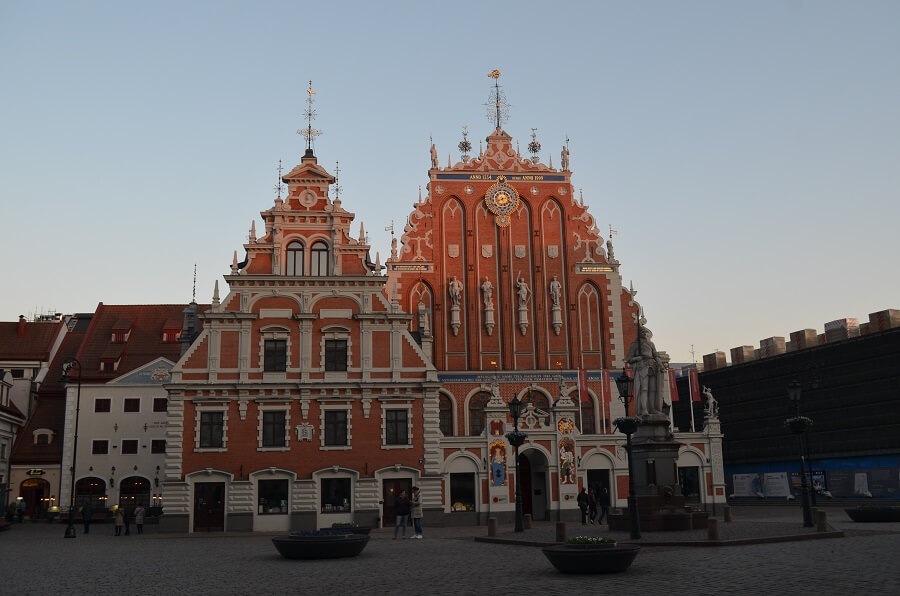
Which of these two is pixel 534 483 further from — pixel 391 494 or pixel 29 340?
pixel 29 340

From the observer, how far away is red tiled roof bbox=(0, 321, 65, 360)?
63.5m

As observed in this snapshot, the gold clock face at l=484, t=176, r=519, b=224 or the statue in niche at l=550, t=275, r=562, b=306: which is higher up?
the gold clock face at l=484, t=176, r=519, b=224

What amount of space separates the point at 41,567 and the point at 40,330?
48.6 meters

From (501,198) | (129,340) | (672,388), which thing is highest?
(501,198)

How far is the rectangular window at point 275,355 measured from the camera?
40938 millimetres

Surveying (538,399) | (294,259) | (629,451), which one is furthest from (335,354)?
(629,451)

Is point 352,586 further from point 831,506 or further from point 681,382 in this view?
point 681,382

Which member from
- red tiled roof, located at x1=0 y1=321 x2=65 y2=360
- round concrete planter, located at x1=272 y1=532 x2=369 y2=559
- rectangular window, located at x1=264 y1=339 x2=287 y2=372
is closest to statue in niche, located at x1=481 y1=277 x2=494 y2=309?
rectangular window, located at x1=264 y1=339 x2=287 y2=372

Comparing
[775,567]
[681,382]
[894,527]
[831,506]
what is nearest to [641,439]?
[894,527]

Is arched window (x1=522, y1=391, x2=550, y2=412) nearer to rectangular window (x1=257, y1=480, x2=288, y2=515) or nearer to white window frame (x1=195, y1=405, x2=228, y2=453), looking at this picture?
rectangular window (x1=257, y1=480, x2=288, y2=515)

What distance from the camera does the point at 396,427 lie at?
1622 inches

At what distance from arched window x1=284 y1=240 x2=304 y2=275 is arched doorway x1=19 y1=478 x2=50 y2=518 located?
26399 millimetres

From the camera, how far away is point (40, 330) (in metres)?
66.1

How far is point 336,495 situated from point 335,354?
21.6 ft
